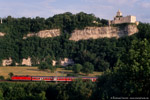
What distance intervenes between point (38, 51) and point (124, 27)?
19389 mm

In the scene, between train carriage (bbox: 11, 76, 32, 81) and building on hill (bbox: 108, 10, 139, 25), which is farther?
building on hill (bbox: 108, 10, 139, 25)

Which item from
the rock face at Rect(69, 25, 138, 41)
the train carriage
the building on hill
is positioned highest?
the building on hill

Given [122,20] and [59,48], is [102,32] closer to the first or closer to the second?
[122,20]

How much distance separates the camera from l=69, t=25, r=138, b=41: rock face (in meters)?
68.0

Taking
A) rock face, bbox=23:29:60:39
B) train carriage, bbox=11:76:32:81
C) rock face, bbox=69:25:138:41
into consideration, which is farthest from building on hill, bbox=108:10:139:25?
train carriage, bbox=11:76:32:81

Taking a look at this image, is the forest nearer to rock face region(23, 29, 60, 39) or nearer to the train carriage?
rock face region(23, 29, 60, 39)

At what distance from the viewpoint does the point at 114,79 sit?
22766mm

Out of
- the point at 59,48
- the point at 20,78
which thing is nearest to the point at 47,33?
the point at 59,48

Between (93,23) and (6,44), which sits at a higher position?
(93,23)

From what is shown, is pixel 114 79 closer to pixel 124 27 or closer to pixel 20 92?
pixel 20 92

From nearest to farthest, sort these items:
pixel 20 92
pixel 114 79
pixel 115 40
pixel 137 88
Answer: pixel 137 88 → pixel 114 79 → pixel 20 92 → pixel 115 40

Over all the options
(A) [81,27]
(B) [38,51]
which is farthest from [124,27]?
(B) [38,51]

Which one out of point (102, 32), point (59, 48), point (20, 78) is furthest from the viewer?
point (102, 32)

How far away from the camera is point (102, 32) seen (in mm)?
71000
